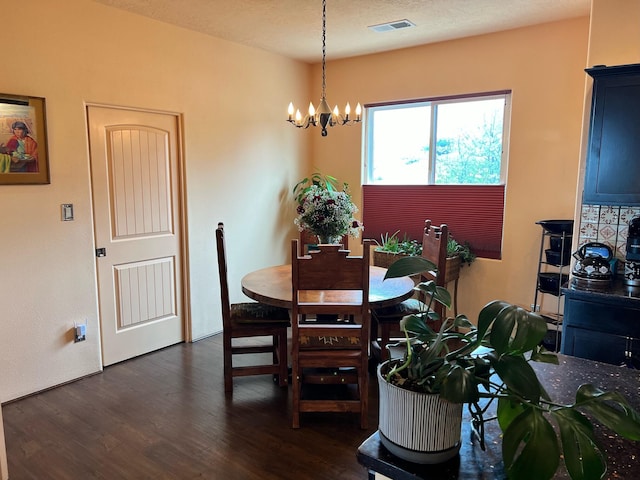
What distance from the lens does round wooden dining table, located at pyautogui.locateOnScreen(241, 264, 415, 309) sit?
272cm

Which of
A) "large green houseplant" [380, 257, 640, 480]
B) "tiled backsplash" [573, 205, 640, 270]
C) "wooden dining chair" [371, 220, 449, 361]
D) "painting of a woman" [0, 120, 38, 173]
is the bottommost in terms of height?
"wooden dining chair" [371, 220, 449, 361]

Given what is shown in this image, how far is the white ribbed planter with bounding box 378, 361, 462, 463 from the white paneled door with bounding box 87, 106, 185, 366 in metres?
3.06

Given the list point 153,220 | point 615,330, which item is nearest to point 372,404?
point 615,330

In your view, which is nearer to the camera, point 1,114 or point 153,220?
point 1,114

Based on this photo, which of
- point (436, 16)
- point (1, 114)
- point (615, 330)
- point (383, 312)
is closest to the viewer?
point (615, 330)

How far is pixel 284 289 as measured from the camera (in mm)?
2916

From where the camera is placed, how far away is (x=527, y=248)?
3967mm

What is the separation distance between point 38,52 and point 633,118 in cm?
372

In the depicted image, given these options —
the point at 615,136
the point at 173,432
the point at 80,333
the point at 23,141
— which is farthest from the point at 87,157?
the point at 615,136

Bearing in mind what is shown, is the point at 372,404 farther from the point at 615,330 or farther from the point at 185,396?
the point at 615,330

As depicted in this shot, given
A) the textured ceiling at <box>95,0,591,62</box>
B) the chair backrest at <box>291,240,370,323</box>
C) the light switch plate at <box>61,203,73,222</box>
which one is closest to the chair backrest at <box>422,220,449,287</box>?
the chair backrest at <box>291,240,370,323</box>

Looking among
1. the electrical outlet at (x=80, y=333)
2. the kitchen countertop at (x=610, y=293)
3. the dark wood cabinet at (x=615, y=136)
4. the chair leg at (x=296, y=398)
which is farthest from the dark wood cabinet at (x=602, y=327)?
the electrical outlet at (x=80, y=333)

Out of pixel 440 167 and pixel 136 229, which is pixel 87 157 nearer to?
pixel 136 229

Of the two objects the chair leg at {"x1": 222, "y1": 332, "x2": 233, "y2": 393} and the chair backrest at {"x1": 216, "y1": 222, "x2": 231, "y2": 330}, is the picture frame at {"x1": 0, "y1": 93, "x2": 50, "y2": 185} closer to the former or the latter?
the chair backrest at {"x1": 216, "y1": 222, "x2": 231, "y2": 330}
